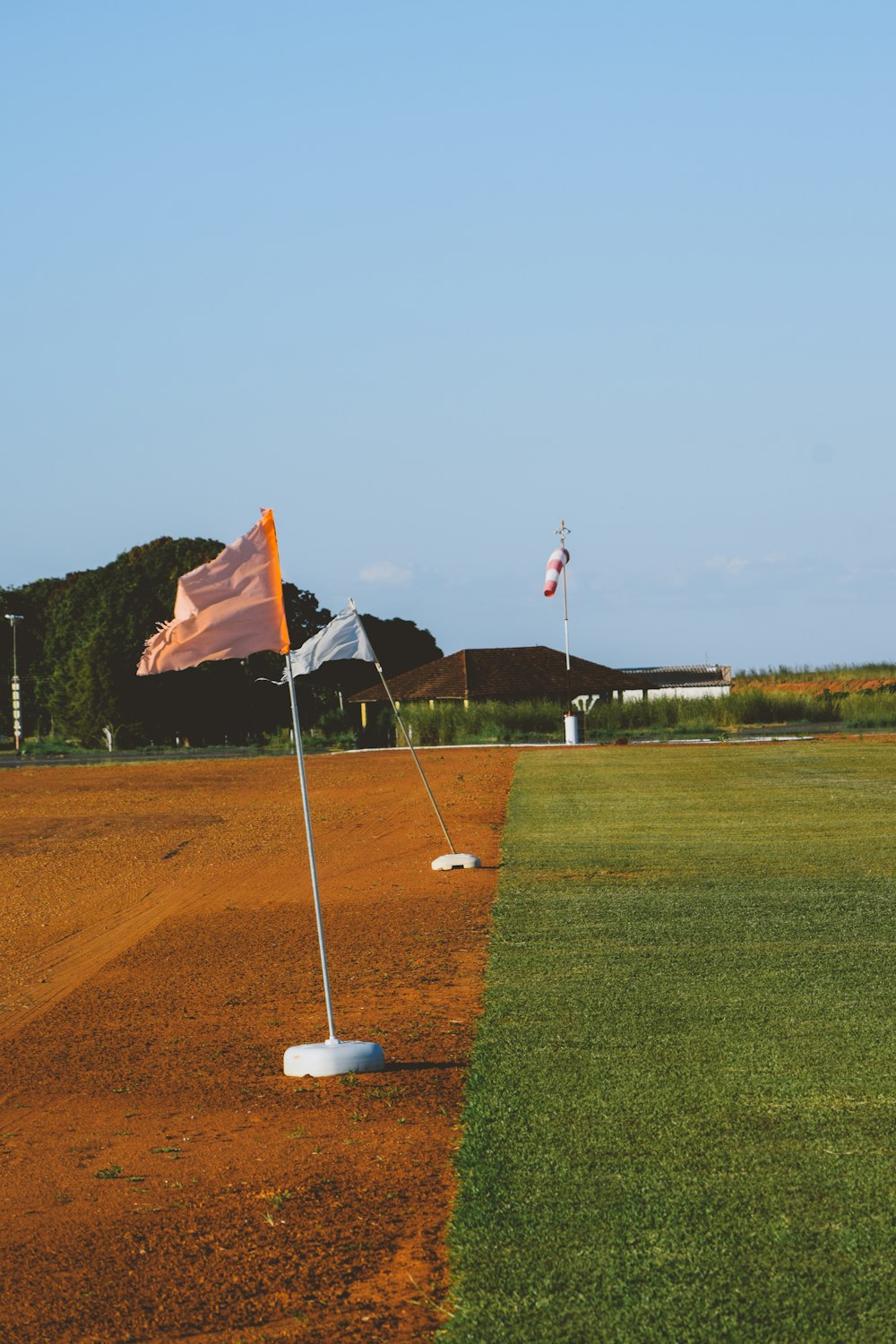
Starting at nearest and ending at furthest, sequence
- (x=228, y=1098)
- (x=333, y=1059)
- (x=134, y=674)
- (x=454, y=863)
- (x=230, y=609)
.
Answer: (x=228, y=1098) → (x=333, y=1059) → (x=230, y=609) → (x=454, y=863) → (x=134, y=674)

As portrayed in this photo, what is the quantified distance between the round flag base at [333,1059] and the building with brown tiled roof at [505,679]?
179 ft

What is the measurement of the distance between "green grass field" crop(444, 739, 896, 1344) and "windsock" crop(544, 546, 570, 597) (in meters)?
35.7

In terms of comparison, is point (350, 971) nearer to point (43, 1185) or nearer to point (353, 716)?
point (43, 1185)

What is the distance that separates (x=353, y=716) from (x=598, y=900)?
188ft

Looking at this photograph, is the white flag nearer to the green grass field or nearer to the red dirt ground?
the red dirt ground

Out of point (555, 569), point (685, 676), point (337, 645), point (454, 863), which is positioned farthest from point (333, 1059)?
point (685, 676)

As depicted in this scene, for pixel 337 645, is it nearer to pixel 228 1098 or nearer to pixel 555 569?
pixel 228 1098

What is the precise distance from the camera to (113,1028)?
363 inches

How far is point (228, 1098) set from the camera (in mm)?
7234

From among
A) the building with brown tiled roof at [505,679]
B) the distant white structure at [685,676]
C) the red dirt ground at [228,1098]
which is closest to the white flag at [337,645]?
the red dirt ground at [228,1098]

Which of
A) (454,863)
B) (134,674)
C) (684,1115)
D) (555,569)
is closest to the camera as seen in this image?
(684,1115)

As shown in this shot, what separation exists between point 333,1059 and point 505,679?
58118mm

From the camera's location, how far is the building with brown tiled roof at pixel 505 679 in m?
64.4

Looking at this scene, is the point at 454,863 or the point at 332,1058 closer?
the point at 332,1058
